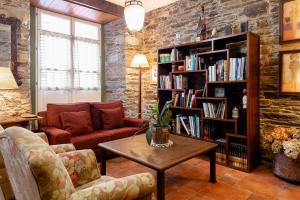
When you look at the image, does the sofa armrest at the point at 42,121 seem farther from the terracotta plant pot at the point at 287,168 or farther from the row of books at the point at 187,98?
the terracotta plant pot at the point at 287,168

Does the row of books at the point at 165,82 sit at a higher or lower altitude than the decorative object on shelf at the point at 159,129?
higher

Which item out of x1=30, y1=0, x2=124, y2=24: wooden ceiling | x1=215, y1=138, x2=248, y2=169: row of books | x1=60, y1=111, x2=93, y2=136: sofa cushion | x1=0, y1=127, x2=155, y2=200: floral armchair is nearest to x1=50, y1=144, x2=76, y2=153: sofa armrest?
x1=0, y1=127, x2=155, y2=200: floral armchair

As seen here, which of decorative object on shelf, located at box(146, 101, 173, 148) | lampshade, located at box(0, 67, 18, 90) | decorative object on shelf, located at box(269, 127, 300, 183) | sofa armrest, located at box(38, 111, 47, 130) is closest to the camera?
decorative object on shelf, located at box(146, 101, 173, 148)

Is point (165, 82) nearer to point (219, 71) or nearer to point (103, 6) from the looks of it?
point (219, 71)

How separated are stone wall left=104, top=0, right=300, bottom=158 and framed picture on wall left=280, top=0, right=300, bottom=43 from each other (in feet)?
Result: 0.30

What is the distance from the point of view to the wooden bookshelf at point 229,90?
9.22 feet

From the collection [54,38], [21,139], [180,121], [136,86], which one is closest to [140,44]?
[136,86]

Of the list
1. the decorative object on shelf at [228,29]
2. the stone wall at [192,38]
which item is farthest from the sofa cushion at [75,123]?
the decorative object on shelf at [228,29]

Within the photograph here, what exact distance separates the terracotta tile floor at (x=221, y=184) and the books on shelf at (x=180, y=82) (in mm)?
1291

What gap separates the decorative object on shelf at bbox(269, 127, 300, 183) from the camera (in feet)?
8.02

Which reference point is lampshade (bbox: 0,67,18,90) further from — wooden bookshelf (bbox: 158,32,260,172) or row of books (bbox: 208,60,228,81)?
row of books (bbox: 208,60,228,81)

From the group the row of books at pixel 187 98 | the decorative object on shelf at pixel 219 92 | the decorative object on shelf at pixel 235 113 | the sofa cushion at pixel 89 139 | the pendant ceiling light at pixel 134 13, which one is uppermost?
the pendant ceiling light at pixel 134 13

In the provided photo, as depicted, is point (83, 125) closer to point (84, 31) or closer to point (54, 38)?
point (54, 38)

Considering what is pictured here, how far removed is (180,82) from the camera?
11.9 feet
